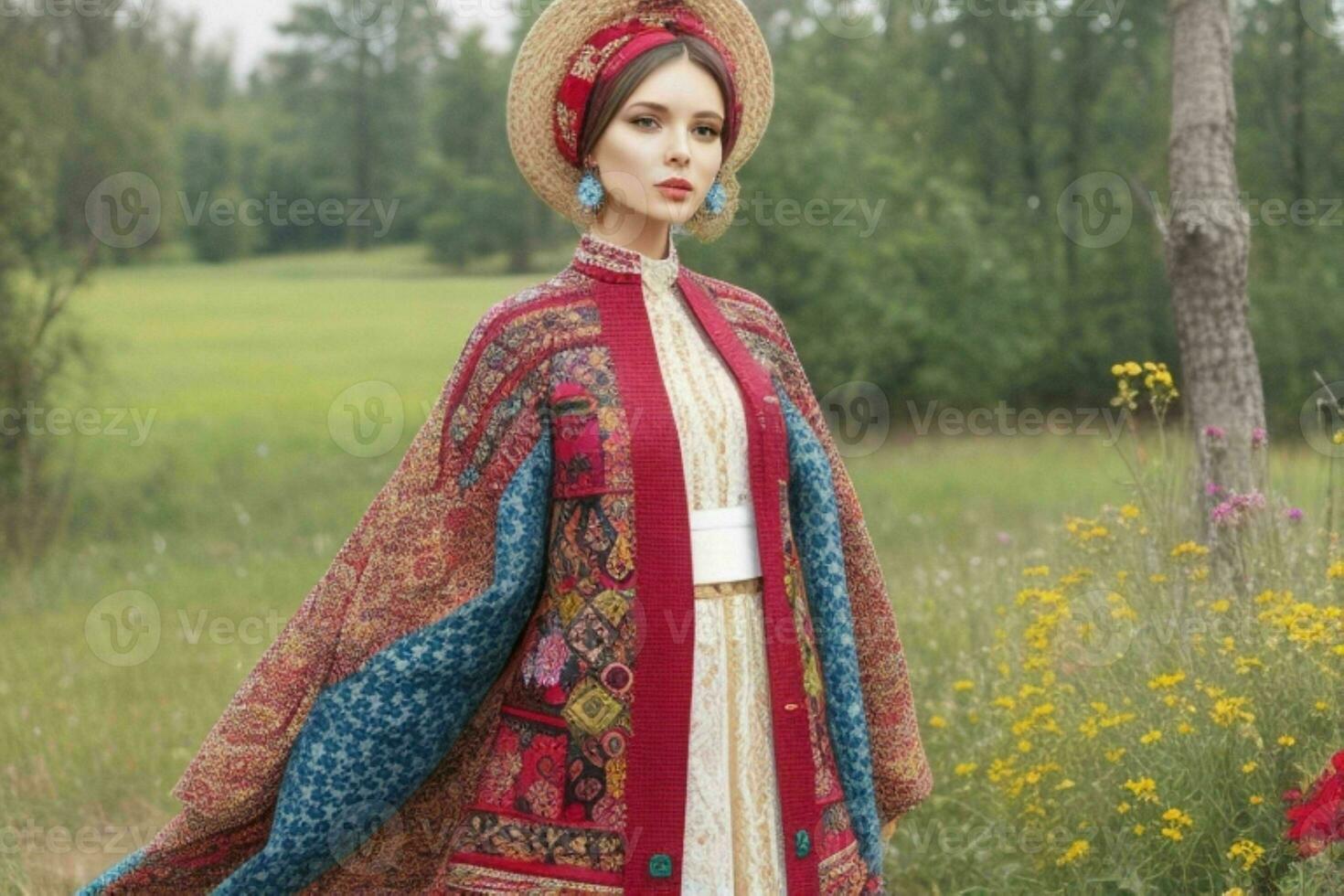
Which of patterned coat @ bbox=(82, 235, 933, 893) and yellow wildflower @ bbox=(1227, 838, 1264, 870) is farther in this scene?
yellow wildflower @ bbox=(1227, 838, 1264, 870)

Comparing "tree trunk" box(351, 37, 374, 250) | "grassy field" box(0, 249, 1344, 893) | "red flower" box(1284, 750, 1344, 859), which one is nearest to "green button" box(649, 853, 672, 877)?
"red flower" box(1284, 750, 1344, 859)

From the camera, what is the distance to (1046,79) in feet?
61.1

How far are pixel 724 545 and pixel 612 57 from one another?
947 millimetres

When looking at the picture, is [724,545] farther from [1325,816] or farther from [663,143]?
[1325,816]

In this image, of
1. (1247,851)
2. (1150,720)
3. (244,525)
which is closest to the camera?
(1247,851)

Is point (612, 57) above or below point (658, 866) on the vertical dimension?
above

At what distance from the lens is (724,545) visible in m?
2.90

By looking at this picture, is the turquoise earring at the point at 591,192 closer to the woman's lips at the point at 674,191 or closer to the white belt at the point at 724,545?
the woman's lips at the point at 674,191

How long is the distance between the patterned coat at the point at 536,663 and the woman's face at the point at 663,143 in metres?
0.13

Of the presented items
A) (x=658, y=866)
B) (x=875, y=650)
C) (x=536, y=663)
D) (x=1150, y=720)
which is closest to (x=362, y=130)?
(x=1150, y=720)

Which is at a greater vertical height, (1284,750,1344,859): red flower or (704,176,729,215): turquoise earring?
(704,176,729,215): turquoise earring

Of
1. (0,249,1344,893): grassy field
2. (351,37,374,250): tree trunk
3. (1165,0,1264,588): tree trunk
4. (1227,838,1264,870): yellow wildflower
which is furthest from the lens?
(351,37,374,250): tree trunk

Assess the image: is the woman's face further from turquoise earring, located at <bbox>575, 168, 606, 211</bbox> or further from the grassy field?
the grassy field

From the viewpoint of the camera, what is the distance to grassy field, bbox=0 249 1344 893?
5.34m
